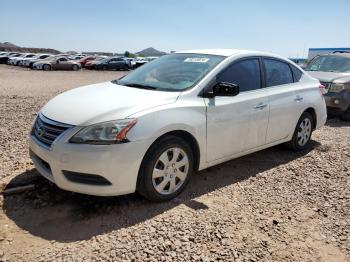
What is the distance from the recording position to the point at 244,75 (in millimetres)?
4625

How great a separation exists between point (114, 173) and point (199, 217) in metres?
0.99

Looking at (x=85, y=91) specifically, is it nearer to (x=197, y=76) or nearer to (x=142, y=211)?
(x=197, y=76)

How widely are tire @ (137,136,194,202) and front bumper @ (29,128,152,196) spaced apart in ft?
0.37

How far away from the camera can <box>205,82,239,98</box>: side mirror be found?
400 centimetres

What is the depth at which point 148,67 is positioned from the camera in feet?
16.1

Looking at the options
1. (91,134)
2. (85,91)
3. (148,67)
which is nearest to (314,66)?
(148,67)

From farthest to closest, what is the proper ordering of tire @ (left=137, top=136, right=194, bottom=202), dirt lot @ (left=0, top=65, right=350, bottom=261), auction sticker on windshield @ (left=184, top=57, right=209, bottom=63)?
auction sticker on windshield @ (left=184, top=57, right=209, bottom=63), tire @ (left=137, top=136, right=194, bottom=202), dirt lot @ (left=0, top=65, right=350, bottom=261)

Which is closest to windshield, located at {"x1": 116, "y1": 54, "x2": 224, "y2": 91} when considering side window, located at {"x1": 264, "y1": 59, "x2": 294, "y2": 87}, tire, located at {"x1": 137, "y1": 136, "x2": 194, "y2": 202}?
tire, located at {"x1": 137, "y1": 136, "x2": 194, "y2": 202}

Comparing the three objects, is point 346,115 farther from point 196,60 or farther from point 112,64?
point 112,64

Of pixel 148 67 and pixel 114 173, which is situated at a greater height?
pixel 148 67

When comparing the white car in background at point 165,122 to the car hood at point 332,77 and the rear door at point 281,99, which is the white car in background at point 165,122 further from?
the car hood at point 332,77

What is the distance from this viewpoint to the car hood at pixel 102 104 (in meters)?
3.40

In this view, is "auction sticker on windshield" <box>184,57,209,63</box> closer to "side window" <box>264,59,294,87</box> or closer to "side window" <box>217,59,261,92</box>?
"side window" <box>217,59,261,92</box>

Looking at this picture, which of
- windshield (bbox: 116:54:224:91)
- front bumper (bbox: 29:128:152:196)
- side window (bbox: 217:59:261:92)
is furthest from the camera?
side window (bbox: 217:59:261:92)
